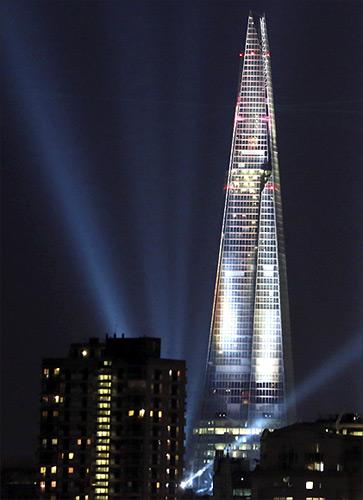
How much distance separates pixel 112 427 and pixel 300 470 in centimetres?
1367

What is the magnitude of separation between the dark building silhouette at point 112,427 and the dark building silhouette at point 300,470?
5526 mm

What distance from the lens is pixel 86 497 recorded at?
68750 millimetres

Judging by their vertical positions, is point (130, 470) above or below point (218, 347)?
below

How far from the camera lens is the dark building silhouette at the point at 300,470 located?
188 feet

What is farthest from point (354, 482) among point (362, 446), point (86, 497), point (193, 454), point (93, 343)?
point (193, 454)

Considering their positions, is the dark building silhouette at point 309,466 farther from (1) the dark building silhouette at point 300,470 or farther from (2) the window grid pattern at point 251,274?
(2) the window grid pattern at point 251,274

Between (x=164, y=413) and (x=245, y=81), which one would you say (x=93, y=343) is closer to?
(x=164, y=413)

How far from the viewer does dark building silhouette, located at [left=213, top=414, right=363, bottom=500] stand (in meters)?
57.4

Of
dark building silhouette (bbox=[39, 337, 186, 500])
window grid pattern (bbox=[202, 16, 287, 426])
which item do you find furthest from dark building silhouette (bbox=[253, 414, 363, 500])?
window grid pattern (bbox=[202, 16, 287, 426])

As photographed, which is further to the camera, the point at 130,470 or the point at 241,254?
the point at 241,254

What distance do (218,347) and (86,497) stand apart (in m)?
48.4

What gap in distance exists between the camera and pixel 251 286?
116 m

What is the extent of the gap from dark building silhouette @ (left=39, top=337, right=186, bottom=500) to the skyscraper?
137 feet

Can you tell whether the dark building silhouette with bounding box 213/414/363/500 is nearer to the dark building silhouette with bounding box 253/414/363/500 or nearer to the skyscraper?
the dark building silhouette with bounding box 253/414/363/500
